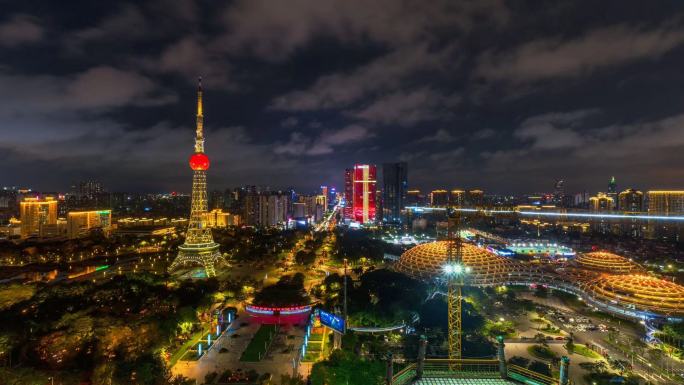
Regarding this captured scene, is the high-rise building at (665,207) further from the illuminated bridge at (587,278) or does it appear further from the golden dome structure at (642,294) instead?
the golden dome structure at (642,294)

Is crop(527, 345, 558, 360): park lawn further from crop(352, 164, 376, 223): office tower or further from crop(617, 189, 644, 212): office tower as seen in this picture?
crop(617, 189, 644, 212): office tower

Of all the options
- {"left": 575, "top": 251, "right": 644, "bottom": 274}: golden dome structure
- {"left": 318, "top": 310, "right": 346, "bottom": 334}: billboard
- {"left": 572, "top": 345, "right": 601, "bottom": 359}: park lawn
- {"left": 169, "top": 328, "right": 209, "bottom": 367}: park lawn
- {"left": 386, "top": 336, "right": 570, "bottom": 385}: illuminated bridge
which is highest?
{"left": 386, "top": 336, "right": 570, "bottom": 385}: illuminated bridge

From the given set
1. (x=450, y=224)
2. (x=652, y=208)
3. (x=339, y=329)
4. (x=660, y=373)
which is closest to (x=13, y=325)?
(x=339, y=329)

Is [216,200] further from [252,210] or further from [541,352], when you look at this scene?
[541,352]

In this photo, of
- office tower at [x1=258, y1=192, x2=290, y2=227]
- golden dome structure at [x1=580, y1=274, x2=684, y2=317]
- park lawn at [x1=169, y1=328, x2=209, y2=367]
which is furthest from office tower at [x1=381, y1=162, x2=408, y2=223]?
park lawn at [x1=169, y1=328, x2=209, y2=367]

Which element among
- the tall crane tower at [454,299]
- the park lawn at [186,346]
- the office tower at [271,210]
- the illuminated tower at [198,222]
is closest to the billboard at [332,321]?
the tall crane tower at [454,299]

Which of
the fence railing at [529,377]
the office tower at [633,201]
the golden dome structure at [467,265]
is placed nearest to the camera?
the fence railing at [529,377]

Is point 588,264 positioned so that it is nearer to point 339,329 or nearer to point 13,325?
point 339,329
